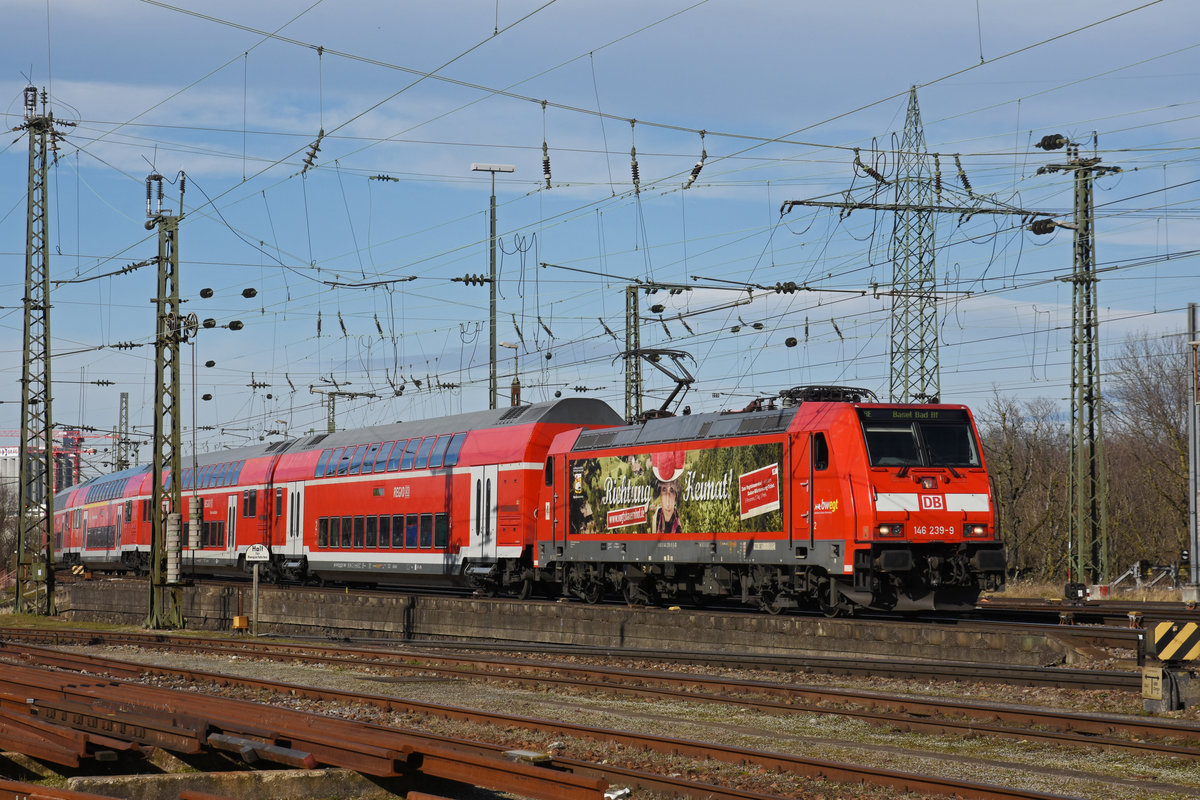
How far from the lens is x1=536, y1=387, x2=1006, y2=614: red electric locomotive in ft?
71.4

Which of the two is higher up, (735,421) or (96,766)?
(735,421)

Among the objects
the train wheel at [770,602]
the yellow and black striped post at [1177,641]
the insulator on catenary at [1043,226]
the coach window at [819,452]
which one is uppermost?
the insulator on catenary at [1043,226]

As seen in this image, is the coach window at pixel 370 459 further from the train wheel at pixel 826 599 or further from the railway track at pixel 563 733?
the railway track at pixel 563 733

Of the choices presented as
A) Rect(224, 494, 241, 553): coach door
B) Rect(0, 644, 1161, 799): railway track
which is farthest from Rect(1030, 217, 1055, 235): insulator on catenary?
Rect(224, 494, 241, 553): coach door

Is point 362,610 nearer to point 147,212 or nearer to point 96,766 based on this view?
point 147,212

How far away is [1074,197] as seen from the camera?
33.1m

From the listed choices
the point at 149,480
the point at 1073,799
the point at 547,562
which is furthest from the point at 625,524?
the point at 149,480

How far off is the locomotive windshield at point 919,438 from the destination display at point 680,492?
197 centimetres

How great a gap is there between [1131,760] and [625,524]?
16153mm

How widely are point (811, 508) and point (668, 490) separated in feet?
14.3

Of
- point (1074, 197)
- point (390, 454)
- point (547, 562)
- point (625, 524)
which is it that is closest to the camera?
point (625, 524)

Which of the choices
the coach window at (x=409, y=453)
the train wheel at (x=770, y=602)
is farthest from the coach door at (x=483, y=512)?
the train wheel at (x=770, y=602)

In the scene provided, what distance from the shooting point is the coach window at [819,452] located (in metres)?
22.4

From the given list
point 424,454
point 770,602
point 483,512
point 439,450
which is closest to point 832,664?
point 770,602
